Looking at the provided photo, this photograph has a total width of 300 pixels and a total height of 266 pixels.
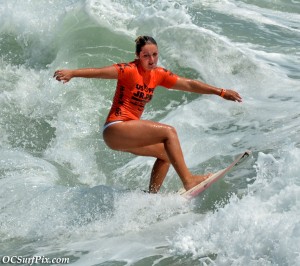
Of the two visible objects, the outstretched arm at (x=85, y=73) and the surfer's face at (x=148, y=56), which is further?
the surfer's face at (x=148, y=56)

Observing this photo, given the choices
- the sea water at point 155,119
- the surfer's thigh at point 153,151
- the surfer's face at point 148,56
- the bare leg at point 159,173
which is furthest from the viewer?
the bare leg at point 159,173

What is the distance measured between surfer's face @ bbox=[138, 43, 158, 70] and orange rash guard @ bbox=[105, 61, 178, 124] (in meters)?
0.08

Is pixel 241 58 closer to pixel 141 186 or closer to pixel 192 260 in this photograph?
pixel 141 186

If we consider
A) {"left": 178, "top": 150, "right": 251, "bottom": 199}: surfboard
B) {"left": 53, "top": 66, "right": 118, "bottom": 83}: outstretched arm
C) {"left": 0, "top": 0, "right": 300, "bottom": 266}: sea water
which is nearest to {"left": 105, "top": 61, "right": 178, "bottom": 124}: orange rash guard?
{"left": 53, "top": 66, "right": 118, "bottom": 83}: outstretched arm

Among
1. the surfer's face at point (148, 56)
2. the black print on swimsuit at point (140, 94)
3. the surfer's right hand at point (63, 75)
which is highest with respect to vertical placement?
the surfer's face at point (148, 56)

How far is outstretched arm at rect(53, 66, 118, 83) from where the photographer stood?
612 cm

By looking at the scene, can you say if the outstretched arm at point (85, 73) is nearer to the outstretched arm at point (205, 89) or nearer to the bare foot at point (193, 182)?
the outstretched arm at point (205, 89)

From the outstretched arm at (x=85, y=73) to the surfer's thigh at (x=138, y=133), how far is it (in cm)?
49

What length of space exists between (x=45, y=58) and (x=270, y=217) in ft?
27.3

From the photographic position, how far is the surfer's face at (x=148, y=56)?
6.52 m

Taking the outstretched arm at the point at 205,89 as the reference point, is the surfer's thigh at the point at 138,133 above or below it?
below

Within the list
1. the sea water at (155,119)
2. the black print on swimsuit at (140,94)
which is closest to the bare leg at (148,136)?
the black print on swimsuit at (140,94)

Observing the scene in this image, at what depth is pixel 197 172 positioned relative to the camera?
759 centimetres

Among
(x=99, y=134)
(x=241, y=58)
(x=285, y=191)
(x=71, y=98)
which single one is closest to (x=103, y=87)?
(x=71, y=98)
